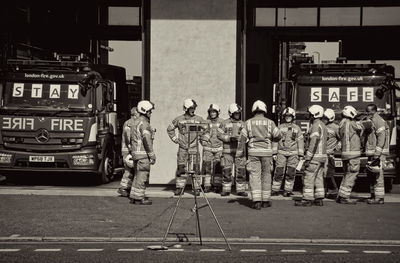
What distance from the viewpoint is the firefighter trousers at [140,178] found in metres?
13.6

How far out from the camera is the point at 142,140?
13.6m

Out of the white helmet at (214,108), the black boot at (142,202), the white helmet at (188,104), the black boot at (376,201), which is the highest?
the white helmet at (188,104)

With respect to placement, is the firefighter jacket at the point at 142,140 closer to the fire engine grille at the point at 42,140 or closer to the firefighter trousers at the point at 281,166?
the firefighter trousers at the point at 281,166

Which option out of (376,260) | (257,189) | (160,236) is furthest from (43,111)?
(376,260)

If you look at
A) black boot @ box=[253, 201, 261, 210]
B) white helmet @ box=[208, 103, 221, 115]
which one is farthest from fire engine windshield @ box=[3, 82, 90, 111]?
black boot @ box=[253, 201, 261, 210]

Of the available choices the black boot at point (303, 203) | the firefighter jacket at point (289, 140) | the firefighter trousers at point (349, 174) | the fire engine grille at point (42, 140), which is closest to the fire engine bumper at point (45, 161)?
the fire engine grille at point (42, 140)

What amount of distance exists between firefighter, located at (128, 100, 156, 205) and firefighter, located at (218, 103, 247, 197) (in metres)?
2.03

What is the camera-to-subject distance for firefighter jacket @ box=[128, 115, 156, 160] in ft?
44.5

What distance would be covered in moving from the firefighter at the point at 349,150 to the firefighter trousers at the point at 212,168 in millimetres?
2700

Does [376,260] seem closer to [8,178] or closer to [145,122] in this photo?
[145,122]

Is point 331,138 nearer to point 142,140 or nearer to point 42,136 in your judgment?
point 142,140

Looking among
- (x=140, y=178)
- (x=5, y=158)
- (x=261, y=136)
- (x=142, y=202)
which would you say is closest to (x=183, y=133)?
(x=140, y=178)

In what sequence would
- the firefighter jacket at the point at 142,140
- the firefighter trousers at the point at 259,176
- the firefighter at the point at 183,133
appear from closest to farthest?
1. the firefighter trousers at the point at 259,176
2. the firefighter jacket at the point at 142,140
3. the firefighter at the point at 183,133

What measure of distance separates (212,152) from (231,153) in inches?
18.3
